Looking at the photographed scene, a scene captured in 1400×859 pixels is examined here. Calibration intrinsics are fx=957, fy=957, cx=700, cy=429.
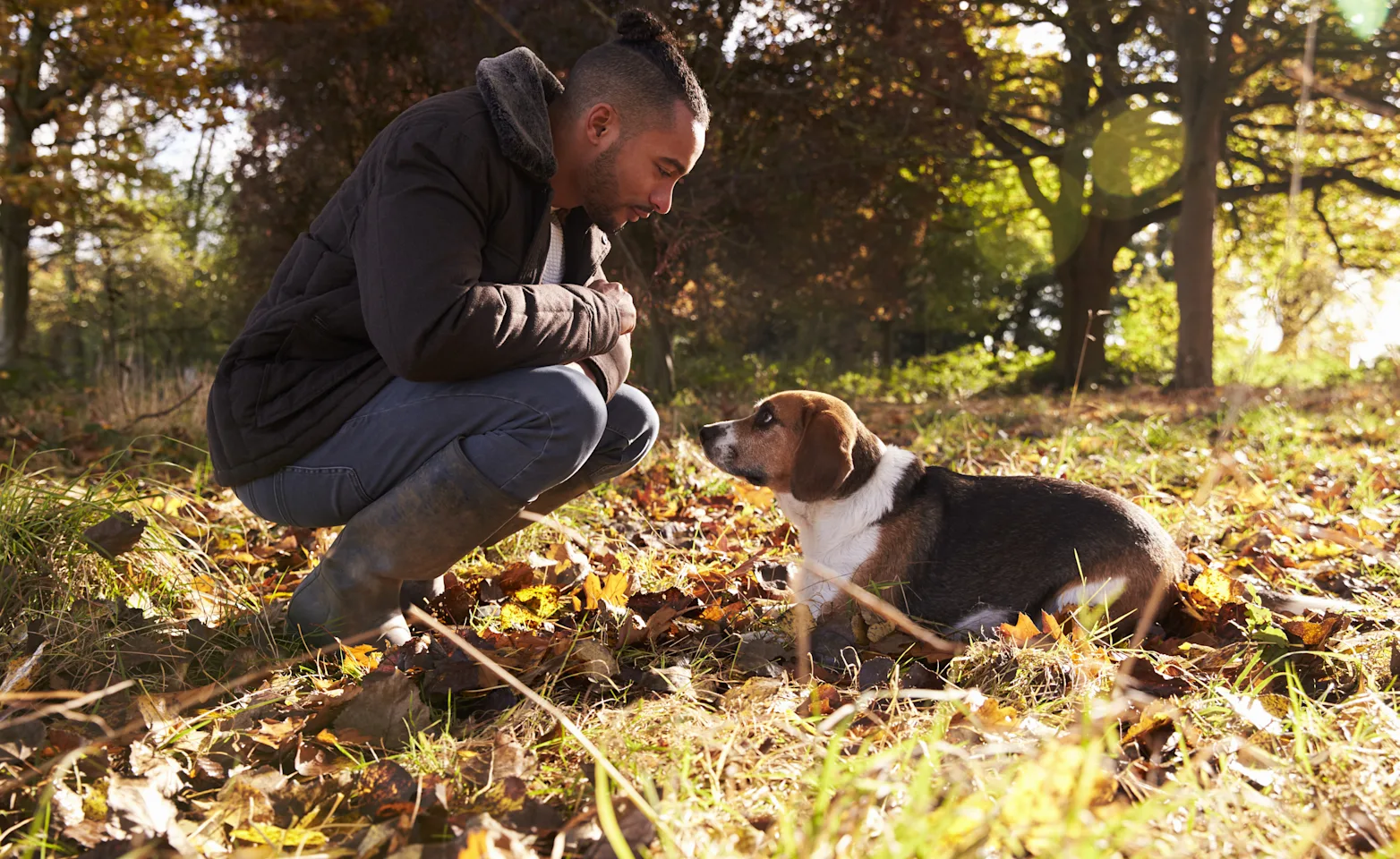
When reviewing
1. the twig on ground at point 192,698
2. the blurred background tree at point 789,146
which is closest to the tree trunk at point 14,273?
the blurred background tree at point 789,146

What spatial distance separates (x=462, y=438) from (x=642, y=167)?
112cm

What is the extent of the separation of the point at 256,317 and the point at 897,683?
2.35 meters

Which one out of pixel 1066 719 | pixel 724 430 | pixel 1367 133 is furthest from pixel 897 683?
pixel 1367 133

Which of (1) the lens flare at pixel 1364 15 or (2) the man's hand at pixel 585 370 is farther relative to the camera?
(1) the lens flare at pixel 1364 15

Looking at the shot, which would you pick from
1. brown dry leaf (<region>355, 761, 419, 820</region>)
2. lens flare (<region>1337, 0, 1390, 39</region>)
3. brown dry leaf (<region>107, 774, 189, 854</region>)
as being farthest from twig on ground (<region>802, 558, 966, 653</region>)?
lens flare (<region>1337, 0, 1390, 39</region>)

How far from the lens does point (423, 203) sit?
2.80 m

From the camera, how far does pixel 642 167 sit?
3303 millimetres

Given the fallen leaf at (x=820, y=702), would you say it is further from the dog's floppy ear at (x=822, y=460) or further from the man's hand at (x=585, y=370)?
the man's hand at (x=585, y=370)

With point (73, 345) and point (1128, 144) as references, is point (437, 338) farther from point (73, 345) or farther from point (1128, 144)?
point (1128, 144)

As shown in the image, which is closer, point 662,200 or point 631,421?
point 662,200

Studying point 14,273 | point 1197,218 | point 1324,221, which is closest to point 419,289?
point 14,273

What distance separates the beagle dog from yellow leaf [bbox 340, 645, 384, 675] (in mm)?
1360

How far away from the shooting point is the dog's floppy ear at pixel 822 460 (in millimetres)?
3588

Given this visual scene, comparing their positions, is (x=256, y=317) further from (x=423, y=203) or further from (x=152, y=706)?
(x=152, y=706)
